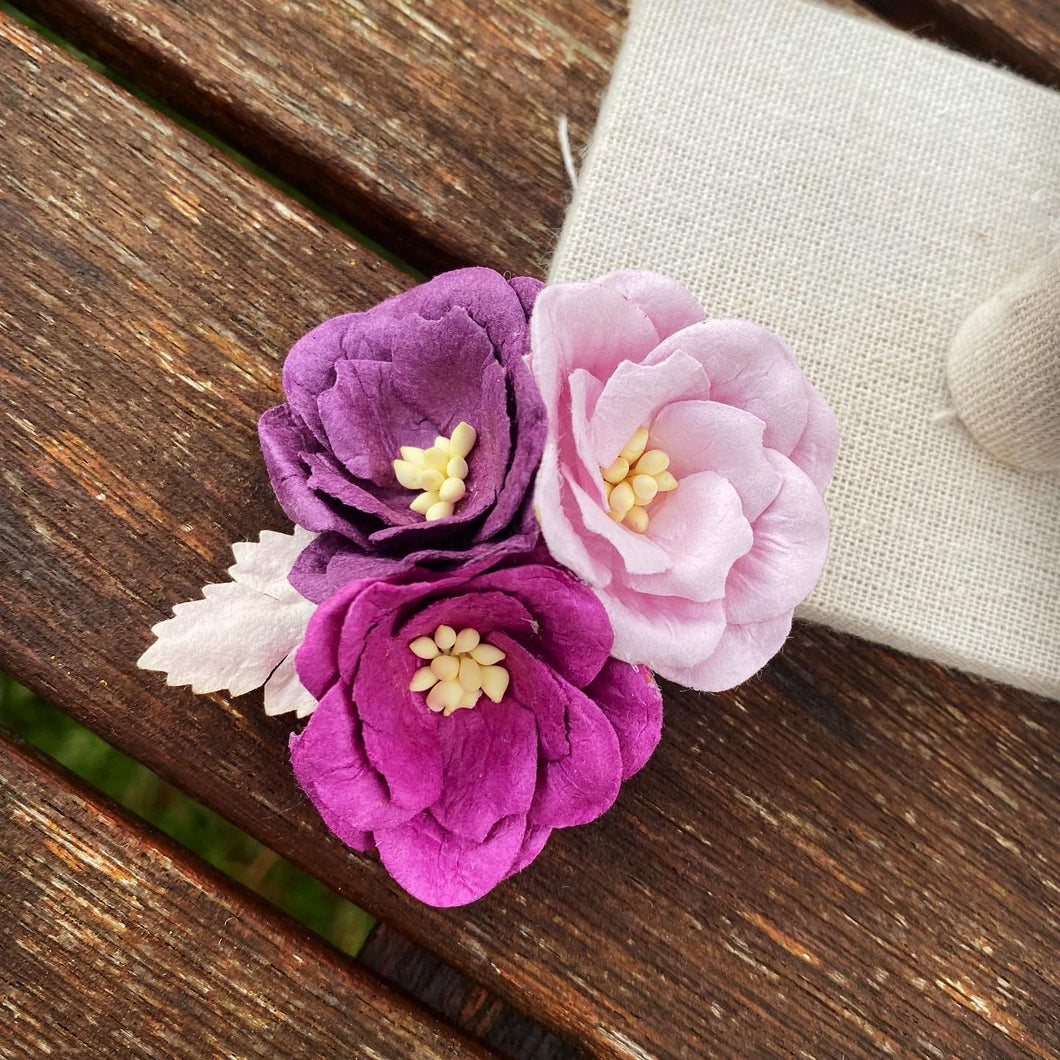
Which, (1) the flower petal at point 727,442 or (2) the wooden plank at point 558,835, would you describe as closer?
(1) the flower petal at point 727,442

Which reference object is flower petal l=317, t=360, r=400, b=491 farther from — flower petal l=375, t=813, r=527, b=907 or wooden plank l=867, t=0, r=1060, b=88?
wooden plank l=867, t=0, r=1060, b=88

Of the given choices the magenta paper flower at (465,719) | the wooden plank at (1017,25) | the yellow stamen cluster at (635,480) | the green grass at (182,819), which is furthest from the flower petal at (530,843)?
the wooden plank at (1017,25)

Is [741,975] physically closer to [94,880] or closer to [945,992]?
[945,992]

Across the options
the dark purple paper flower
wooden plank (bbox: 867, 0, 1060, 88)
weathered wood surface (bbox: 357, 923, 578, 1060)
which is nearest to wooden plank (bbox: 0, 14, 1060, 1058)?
weathered wood surface (bbox: 357, 923, 578, 1060)

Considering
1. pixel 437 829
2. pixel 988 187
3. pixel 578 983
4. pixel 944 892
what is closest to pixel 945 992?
pixel 944 892

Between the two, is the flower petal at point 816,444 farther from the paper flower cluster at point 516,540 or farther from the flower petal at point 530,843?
the flower petal at point 530,843

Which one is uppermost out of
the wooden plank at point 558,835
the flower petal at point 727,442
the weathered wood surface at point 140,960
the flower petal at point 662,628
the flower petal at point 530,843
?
the flower petal at point 727,442

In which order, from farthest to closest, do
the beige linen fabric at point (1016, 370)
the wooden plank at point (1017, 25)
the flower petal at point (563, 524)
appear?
the wooden plank at point (1017, 25) → the beige linen fabric at point (1016, 370) → the flower petal at point (563, 524)

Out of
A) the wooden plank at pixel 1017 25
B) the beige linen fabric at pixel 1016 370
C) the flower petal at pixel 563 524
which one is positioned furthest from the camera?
the wooden plank at pixel 1017 25

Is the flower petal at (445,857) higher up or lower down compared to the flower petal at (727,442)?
lower down
